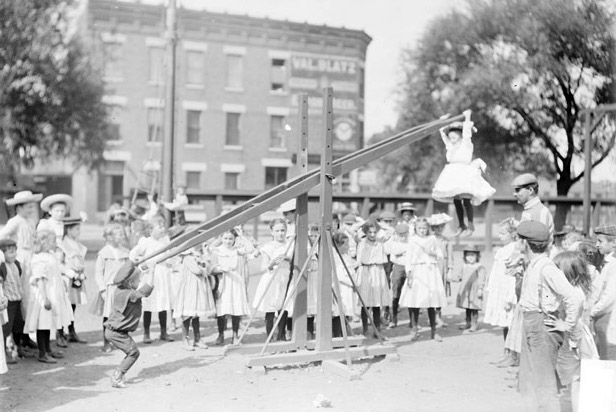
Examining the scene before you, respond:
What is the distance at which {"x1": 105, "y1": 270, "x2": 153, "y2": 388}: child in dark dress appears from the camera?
18.6ft

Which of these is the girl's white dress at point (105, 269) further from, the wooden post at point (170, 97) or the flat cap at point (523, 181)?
the wooden post at point (170, 97)

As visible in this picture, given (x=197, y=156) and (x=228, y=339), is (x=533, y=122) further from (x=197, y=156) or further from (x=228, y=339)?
(x=197, y=156)

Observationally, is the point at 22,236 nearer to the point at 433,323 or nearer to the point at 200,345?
the point at 200,345

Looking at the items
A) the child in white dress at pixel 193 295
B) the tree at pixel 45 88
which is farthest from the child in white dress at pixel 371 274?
the tree at pixel 45 88

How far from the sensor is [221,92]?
28719 millimetres

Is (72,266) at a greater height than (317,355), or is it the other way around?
(72,266)

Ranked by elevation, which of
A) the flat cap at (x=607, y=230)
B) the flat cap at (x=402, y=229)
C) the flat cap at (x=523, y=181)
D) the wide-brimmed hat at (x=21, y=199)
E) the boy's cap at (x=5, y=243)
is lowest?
the boy's cap at (x=5, y=243)

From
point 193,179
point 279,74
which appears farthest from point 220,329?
point 279,74

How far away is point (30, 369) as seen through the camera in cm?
620

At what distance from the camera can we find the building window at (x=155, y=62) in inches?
1094

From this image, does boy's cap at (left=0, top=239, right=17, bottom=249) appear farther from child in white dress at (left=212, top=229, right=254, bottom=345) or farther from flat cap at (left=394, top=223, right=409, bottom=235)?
flat cap at (left=394, top=223, right=409, bottom=235)

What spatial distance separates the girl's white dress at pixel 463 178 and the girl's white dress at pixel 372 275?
5.60ft

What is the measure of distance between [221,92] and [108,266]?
73.0 feet

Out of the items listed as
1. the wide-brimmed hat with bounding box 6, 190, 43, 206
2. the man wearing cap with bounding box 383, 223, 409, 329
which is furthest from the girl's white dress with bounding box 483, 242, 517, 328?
the wide-brimmed hat with bounding box 6, 190, 43, 206
